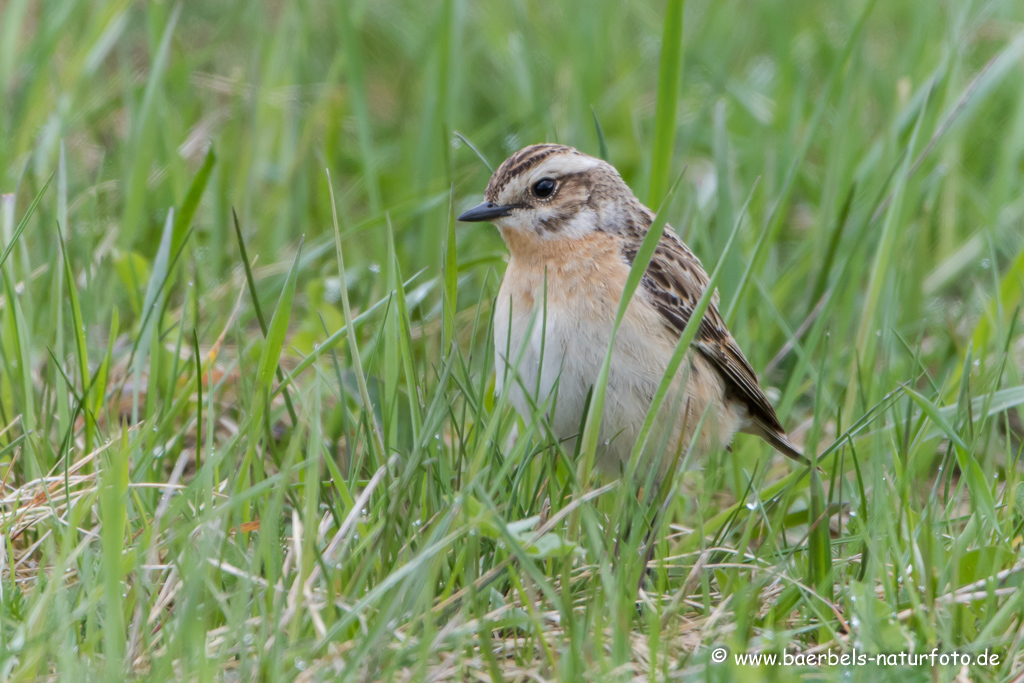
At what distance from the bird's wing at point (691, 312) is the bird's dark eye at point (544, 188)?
430mm

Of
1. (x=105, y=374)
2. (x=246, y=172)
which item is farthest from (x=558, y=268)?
(x=246, y=172)

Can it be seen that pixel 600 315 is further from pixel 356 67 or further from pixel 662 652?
pixel 356 67

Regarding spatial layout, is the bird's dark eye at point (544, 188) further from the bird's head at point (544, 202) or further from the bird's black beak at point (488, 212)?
the bird's black beak at point (488, 212)

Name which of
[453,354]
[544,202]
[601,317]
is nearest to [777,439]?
[601,317]

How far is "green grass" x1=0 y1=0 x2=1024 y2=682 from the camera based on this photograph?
135 inches

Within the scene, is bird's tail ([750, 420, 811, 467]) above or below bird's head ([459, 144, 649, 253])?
below

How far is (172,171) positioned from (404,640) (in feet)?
15.1

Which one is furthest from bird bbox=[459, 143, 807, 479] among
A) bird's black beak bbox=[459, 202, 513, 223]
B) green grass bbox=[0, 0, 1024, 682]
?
green grass bbox=[0, 0, 1024, 682]

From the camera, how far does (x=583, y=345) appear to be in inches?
192

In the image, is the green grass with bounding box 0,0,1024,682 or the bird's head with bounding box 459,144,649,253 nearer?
the green grass with bounding box 0,0,1024,682

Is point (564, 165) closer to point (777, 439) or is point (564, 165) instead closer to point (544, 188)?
point (544, 188)

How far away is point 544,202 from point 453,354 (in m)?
1.64

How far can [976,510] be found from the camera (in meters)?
3.99

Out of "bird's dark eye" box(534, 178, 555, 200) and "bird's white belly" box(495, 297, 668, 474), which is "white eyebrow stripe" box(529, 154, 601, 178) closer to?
"bird's dark eye" box(534, 178, 555, 200)
